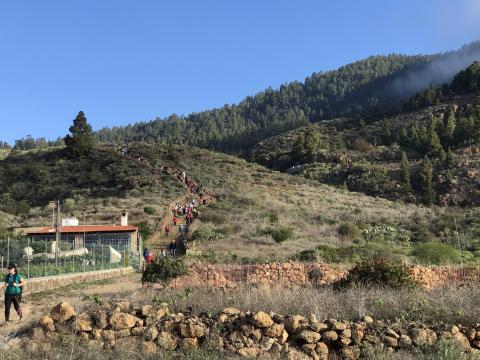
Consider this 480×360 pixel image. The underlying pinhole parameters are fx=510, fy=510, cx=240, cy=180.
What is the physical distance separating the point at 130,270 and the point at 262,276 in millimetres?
10048

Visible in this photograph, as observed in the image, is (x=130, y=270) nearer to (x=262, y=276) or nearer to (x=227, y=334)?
(x=262, y=276)

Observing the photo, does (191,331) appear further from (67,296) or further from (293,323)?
(67,296)

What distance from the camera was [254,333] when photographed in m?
7.57

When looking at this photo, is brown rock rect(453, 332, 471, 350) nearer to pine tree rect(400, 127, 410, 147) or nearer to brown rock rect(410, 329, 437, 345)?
brown rock rect(410, 329, 437, 345)

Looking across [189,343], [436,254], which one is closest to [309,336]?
[189,343]

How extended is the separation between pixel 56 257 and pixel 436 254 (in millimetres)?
16085

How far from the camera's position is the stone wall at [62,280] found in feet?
54.8

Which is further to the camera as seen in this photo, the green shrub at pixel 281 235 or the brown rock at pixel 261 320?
the green shrub at pixel 281 235

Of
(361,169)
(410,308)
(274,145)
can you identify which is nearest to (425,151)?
(361,169)

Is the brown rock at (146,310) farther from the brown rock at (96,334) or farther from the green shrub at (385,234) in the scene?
the green shrub at (385,234)

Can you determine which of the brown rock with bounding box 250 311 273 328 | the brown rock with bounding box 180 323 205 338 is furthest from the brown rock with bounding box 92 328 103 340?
the brown rock with bounding box 250 311 273 328

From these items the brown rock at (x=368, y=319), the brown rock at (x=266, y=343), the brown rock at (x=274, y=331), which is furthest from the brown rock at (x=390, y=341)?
the brown rock at (x=266, y=343)

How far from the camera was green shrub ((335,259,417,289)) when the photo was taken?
12.7 meters

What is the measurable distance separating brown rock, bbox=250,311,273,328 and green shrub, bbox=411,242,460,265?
15.8 metres
